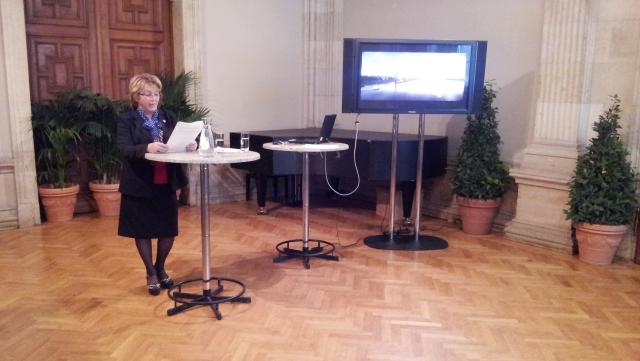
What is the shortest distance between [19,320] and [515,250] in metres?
3.67

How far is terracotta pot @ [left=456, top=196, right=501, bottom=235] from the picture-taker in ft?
16.9

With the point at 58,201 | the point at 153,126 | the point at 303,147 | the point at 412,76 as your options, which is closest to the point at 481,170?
the point at 412,76

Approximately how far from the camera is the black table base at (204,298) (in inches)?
131

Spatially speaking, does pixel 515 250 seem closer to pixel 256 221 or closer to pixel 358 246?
pixel 358 246

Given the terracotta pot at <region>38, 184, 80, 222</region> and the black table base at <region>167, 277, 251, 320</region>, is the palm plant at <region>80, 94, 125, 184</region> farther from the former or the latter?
the black table base at <region>167, 277, 251, 320</region>

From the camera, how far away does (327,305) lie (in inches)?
137

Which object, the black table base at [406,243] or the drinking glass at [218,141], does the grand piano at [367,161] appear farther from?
the drinking glass at [218,141]

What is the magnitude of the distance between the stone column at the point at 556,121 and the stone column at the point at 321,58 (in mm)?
2639

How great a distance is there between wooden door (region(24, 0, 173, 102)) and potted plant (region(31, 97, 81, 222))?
35 centimetres

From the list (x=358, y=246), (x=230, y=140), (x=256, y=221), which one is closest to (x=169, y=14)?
(x=230, y=140)

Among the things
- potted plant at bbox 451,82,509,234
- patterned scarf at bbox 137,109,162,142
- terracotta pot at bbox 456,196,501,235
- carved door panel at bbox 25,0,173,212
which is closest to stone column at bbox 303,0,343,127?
carved door panel at bbox 25,0,173,212

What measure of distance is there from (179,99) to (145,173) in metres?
2.75

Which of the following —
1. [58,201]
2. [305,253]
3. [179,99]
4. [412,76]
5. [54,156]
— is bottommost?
[305,253]

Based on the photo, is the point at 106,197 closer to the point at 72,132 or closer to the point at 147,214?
the point at 72,132
